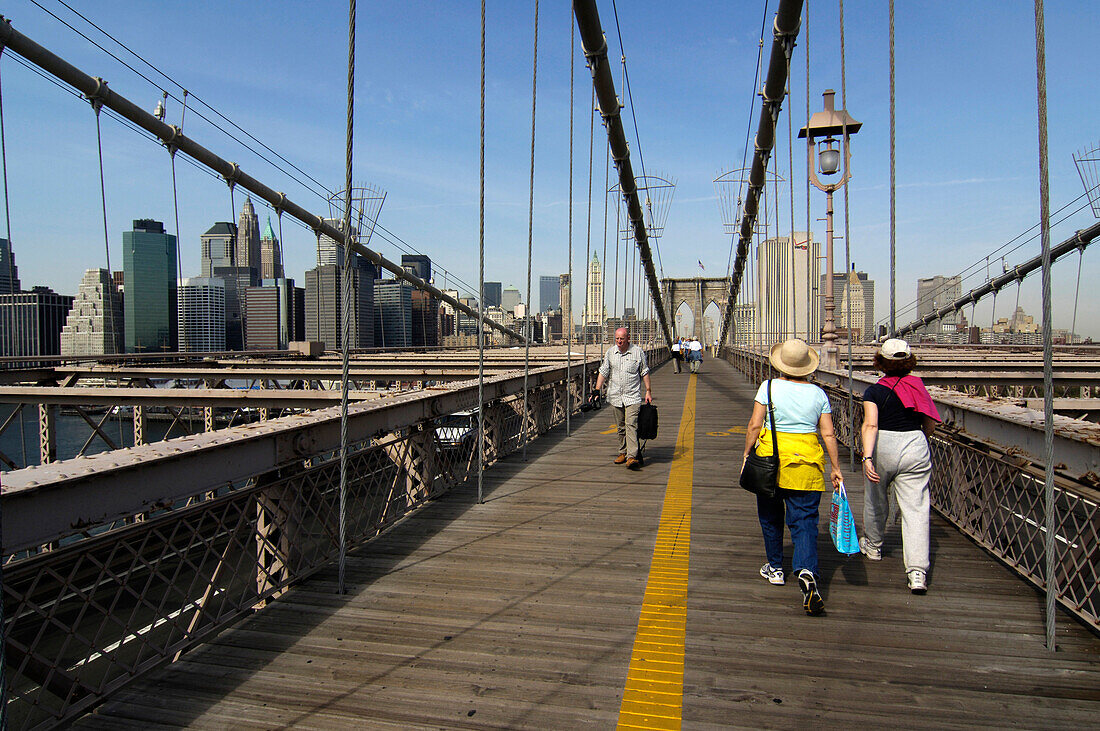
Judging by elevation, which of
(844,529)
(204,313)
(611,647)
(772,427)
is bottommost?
(611,647)

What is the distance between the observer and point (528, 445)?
9727 mm

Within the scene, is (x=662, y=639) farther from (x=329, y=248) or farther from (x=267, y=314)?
(x=329, y=248)

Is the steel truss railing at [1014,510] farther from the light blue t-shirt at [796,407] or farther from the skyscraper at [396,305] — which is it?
the skyscraper at [396,305]

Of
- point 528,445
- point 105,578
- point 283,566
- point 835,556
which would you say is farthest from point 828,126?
point 105,578

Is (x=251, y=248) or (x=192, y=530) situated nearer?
(x=192, y=530)

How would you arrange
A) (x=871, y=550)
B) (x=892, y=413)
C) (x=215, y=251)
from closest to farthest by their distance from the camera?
(x=892, y=413), (x=871, y=550), (x=215, y=251)

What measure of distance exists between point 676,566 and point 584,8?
15.0 meters

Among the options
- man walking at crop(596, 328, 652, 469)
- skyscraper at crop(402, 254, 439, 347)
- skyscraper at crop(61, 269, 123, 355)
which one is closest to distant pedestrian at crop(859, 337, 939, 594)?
man walking at crop(596, 328, 652, 469)

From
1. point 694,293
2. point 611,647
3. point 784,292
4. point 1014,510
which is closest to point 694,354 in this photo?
point 784,292

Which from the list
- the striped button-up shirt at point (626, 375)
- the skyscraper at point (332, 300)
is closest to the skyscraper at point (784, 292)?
the striped button-up shirt at point (626, 375)

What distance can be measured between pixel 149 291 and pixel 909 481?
73.5 feet

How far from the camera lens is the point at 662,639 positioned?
3369 millimetres

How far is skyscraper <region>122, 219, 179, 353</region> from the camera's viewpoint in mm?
19844

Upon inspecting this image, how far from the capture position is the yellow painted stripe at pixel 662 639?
8.92ft
